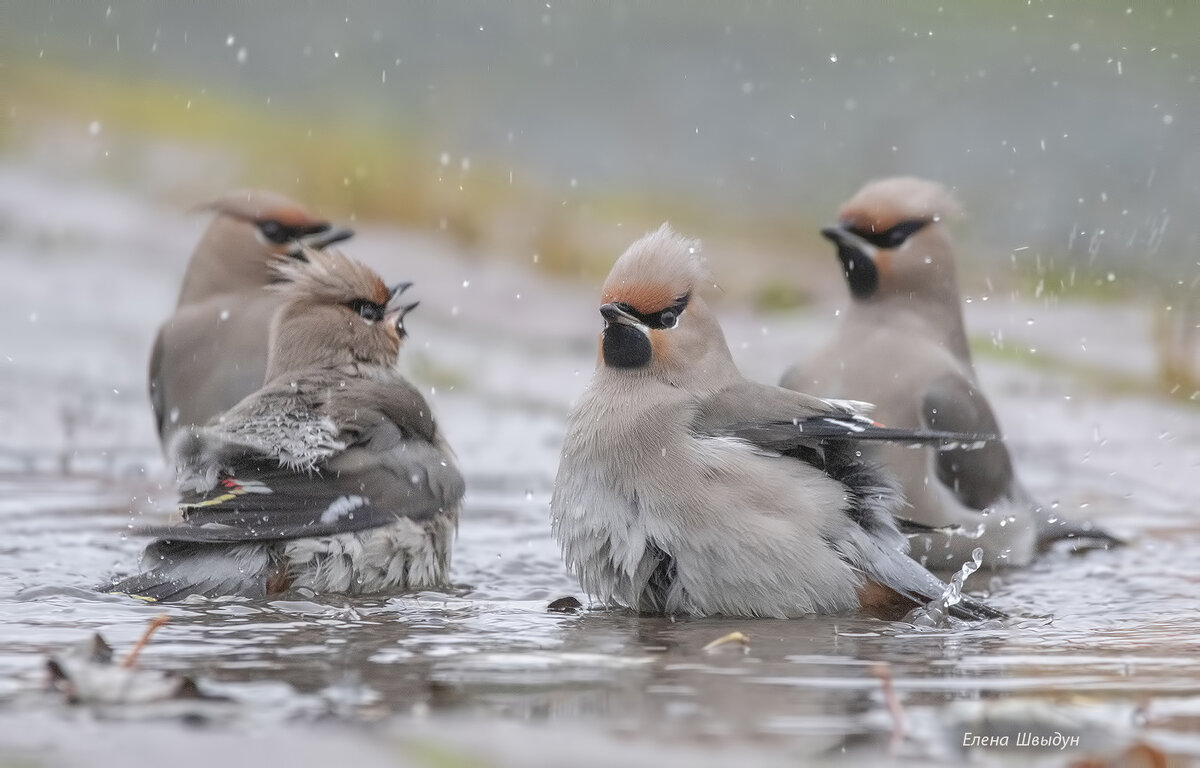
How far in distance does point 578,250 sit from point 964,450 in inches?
306

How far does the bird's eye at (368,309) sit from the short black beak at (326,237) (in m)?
1.16

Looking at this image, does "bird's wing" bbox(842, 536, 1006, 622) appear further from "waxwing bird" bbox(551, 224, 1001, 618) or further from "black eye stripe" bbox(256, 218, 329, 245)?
"black eye stripe" bbox(256, 218, 329, 245)

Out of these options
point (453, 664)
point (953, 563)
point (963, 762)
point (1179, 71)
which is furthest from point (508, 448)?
point (1179, 71)

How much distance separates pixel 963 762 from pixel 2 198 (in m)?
11.6

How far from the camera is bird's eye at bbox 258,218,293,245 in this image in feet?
22.8

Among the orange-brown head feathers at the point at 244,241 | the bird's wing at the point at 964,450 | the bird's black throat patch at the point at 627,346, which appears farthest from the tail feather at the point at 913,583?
the orange-brown head feathers at the point at 244,241

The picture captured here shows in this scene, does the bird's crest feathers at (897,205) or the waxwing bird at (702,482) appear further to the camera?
the bird's crest feathers at (897,205)

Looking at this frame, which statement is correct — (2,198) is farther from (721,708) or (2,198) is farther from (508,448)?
(721,708)

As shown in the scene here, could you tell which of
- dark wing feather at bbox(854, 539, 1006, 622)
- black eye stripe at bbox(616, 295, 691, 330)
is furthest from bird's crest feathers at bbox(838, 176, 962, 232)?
dark wing feather at bbox(854, 539, 1006, 622)

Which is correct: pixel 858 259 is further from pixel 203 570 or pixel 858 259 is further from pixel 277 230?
pixel 203 570

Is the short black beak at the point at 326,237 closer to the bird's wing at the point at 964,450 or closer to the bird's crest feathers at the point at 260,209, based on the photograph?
the bird's crest feathers at the point at 260,209

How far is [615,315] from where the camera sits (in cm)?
482

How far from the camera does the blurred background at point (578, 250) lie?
3748mm

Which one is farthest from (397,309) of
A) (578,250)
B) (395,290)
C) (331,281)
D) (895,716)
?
(578,250)
